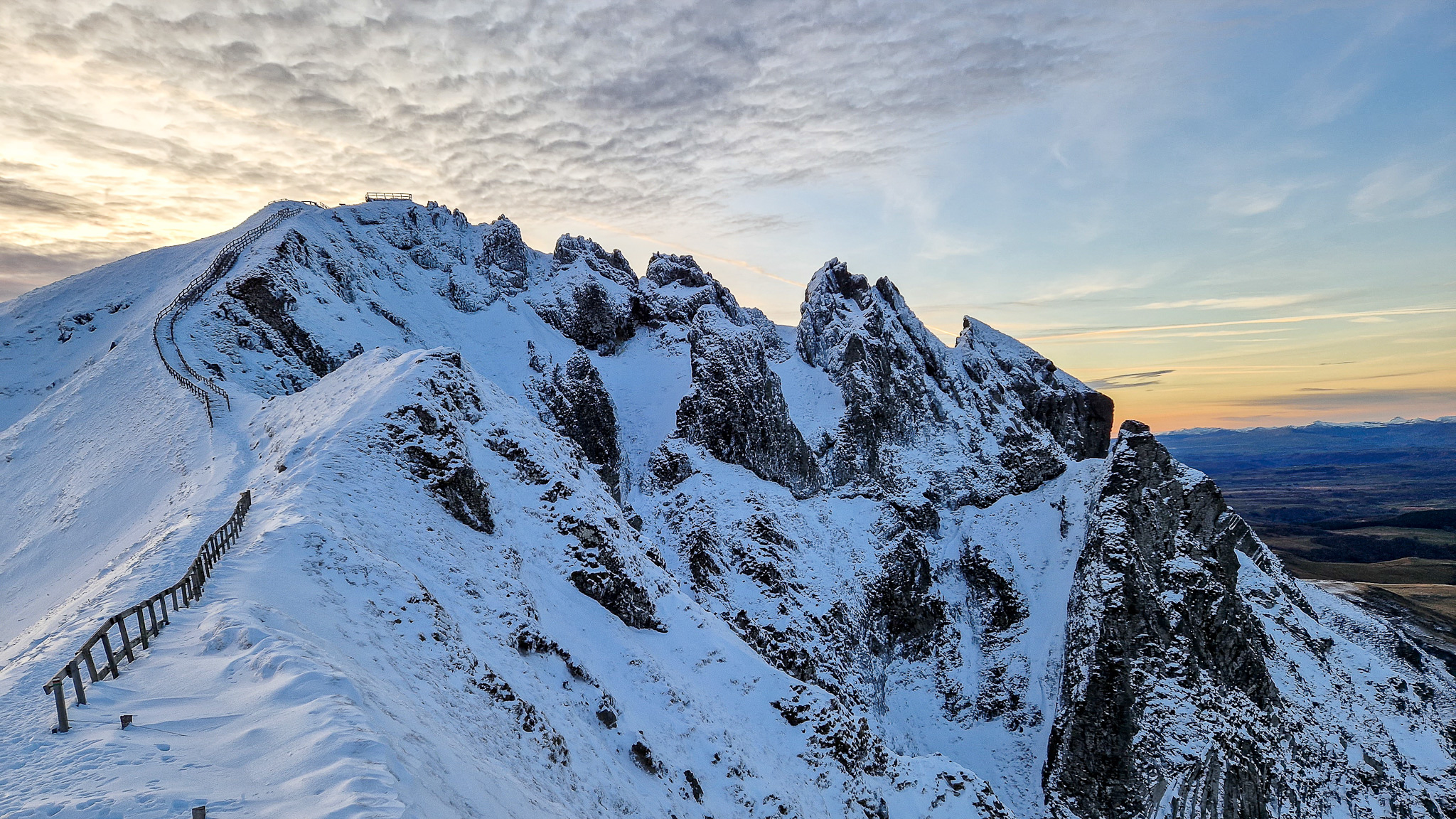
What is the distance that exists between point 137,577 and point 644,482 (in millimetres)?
38939

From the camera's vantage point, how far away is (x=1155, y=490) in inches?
1747

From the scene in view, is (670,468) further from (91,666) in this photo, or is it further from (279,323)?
(91,666)

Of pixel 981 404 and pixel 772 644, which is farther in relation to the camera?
pixel 981 404

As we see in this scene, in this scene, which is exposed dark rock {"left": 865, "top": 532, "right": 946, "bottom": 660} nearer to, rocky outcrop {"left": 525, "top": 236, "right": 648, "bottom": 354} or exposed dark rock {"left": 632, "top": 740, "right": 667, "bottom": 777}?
exposed dark rock {"left": 632, "top": 740, "right": 667, "bottom": 777}

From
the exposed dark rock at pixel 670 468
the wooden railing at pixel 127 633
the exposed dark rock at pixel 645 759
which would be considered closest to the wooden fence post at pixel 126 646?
the wooden railing at pixel 127 633

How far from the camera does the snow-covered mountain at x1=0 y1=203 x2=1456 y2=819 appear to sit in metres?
12.4

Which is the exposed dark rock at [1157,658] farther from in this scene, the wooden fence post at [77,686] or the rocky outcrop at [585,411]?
the wooden fence post at [77,686]

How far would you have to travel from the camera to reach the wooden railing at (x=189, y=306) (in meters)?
38.0

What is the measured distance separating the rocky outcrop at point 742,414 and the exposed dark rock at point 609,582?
85.8 feet

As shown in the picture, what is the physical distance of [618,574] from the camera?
96.8 ft

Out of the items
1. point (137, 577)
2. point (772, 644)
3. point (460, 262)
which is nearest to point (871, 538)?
point (772, 644)

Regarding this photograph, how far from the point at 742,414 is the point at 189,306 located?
48.0 metres

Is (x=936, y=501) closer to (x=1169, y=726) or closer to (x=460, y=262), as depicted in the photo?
(x=1169, y=726)

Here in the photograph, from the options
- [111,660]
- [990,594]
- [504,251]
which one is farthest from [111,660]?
[504,251]
